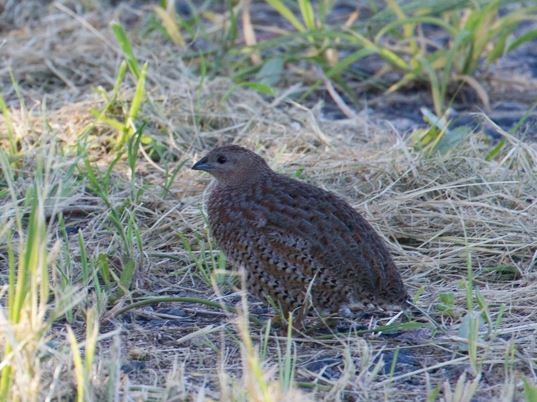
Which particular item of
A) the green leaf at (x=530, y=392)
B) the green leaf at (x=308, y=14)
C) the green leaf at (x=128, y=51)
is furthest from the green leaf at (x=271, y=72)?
the green leaf at (x=530, y=392)

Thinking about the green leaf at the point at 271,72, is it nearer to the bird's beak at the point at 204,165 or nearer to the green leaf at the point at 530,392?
the bird's beak at the point at 204,165

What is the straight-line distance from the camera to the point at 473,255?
524cm

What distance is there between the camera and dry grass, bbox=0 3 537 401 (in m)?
3.85

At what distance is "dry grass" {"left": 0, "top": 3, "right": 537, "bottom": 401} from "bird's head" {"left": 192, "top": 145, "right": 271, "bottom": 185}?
364 millimetres

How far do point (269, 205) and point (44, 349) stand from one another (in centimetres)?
141

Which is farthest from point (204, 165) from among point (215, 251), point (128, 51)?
point (128, 51)

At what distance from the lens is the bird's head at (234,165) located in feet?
16.2

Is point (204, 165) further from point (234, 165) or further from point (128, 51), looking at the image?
point (128, 51)

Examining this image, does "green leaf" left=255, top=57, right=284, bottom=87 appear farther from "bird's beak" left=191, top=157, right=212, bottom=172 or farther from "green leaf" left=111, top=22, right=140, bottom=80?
"bird's beak" left=191, top=157, right=212, bottom=172

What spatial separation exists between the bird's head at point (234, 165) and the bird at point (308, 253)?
0.92 feet

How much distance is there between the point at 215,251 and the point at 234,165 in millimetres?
483

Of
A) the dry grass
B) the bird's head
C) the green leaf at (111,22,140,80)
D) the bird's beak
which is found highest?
the green leaf at (111,22,140,80)

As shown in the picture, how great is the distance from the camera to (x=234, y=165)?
16.4ft

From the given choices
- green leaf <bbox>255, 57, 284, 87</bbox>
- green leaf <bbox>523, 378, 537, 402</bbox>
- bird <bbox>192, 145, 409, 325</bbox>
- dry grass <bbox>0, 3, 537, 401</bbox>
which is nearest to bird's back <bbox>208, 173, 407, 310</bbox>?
bird <bbox>192, 145, 409, 325</bbox>
